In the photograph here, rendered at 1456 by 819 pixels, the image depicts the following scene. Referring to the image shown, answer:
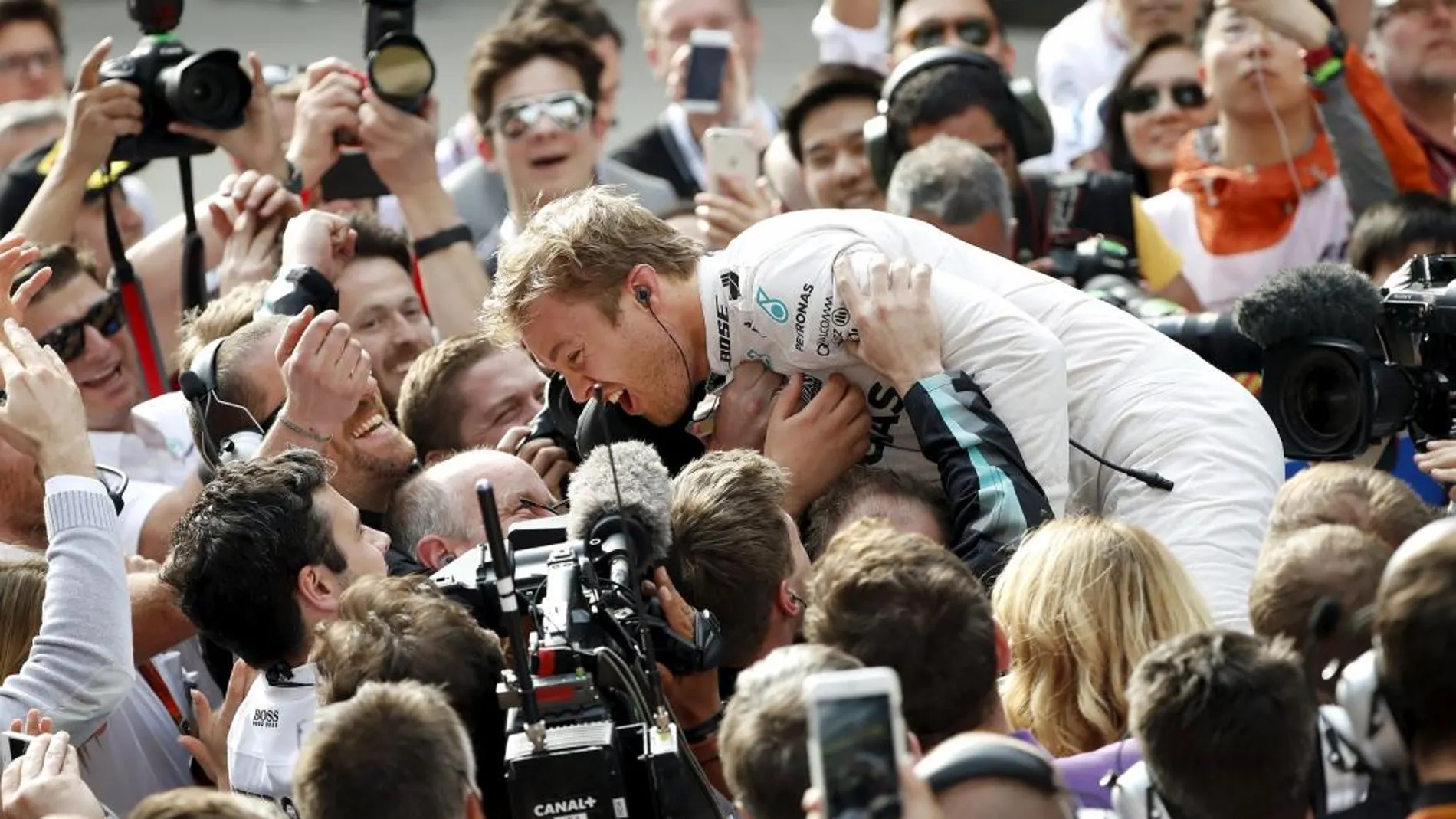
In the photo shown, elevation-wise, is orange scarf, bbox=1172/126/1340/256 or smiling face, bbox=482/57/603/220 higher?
smiling face, bbox=482/57/603/220

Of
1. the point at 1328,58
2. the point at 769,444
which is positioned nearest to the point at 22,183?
the point at 769,444

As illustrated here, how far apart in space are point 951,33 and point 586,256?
3663mm

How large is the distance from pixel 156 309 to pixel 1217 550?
10.1ft

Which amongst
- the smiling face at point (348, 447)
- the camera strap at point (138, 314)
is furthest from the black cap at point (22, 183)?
the smiling face at point (348, 447)

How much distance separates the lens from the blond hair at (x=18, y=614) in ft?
12.0

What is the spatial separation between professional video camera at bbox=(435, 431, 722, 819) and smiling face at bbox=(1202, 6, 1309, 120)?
3141mm

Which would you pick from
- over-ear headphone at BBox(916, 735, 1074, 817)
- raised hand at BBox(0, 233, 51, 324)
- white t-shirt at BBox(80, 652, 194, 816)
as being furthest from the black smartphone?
over-ear headphone at BBox(916, 735, 1074, 817)

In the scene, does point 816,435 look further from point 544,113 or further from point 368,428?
point 544,113

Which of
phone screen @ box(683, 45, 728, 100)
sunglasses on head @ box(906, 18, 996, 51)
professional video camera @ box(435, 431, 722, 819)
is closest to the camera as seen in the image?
professional video camera @ box(435, 431, 722, 819)

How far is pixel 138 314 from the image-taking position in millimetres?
5520

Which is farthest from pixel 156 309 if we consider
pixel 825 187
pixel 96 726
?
pixel 96 726

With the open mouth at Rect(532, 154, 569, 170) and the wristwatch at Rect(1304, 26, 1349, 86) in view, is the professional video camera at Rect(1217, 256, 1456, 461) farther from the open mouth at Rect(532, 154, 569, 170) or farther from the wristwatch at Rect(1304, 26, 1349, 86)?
the open mouth at Rect(532, 154, 569, 170)

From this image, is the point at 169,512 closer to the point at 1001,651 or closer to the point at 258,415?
the point at 258,415

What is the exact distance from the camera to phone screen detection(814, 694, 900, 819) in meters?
2.04
